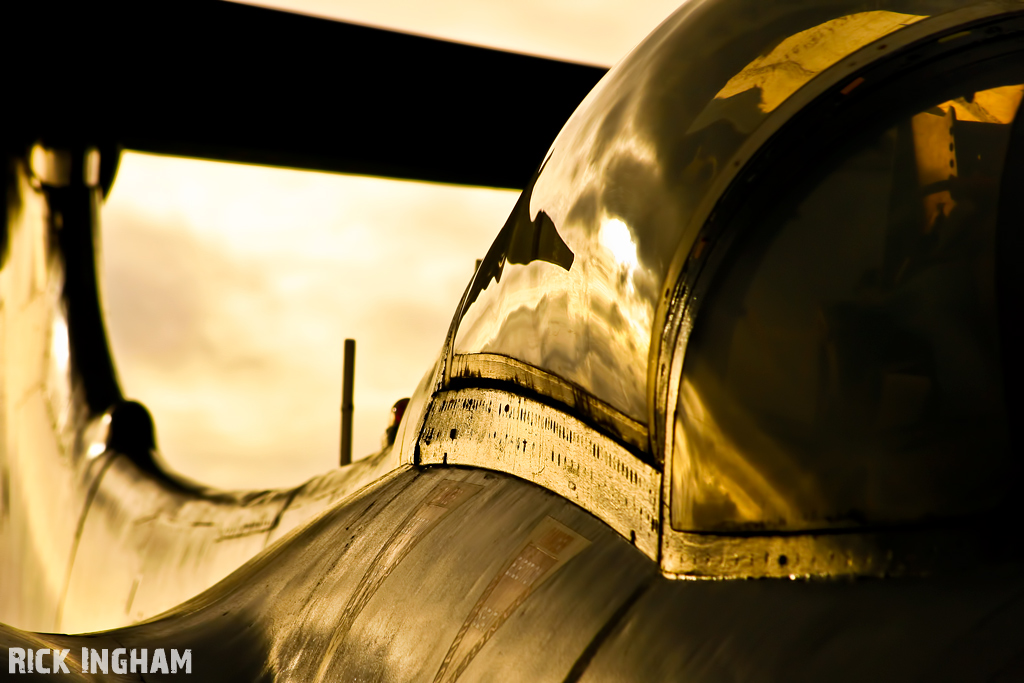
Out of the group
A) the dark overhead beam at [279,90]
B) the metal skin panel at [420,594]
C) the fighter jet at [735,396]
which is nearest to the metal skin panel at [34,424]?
the dark overhead beam at [279,90]

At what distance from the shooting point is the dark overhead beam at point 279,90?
273 cm

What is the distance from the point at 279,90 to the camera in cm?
309

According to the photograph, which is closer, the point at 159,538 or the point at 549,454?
the point at 549,454

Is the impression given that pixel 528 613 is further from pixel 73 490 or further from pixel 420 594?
pixel 73 490

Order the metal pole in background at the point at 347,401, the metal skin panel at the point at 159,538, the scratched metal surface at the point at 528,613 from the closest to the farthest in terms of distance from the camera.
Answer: the scratched metal surface at the point at 528,613 < the metal skin panel at the point at 159,538 < the metal pole in background at the point at 347,401

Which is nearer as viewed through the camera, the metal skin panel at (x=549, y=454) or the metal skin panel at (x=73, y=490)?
the metal skin panel at (x=549, y=454)

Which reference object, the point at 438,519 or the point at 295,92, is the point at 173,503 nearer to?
the point at 438,519

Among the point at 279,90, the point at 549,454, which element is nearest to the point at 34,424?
the point at 279,90

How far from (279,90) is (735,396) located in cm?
289

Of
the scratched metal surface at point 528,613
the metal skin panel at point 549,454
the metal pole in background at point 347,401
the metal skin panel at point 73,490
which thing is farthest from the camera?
the metal pole in background at point 347,401

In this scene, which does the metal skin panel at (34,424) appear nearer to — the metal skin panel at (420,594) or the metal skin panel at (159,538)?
the metal skin panel at (159,538)

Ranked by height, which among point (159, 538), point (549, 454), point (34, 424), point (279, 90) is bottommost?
point (159, 538)

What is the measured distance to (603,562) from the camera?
538 mm

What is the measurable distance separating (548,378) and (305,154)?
10.0 feet
